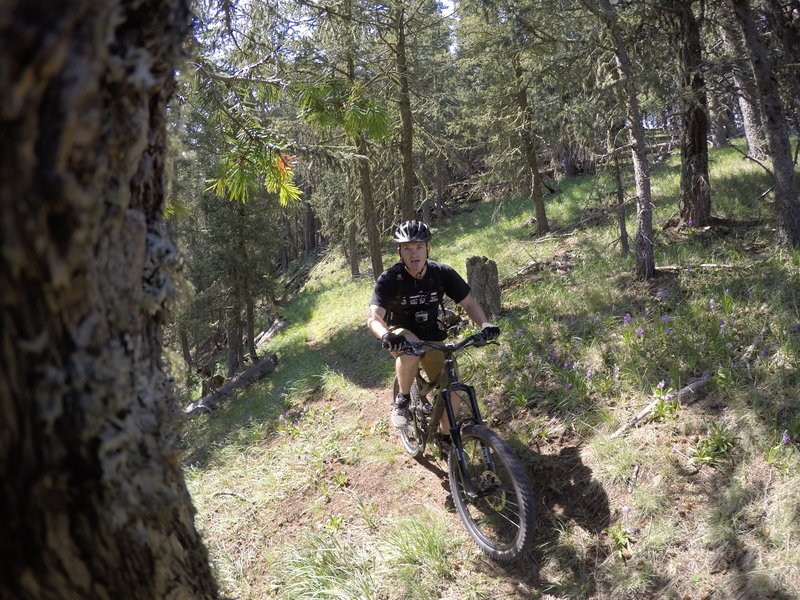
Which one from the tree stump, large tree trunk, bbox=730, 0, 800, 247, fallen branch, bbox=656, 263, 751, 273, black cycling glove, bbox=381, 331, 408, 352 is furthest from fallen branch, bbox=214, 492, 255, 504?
large tree trunk, bbox=730, 0, 800, 247

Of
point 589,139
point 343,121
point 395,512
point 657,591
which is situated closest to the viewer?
point 657,591

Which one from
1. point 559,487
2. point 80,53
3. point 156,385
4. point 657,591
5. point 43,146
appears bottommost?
point 657,591

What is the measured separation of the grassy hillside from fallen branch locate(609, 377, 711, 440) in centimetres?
5

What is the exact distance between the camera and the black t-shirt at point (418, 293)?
492cm

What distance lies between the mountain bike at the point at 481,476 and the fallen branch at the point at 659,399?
4.02 ft

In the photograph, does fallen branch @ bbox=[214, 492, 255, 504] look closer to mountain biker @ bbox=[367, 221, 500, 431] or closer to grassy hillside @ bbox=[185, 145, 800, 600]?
grassy hillside @ bbox=[185, 145, 800, 600]

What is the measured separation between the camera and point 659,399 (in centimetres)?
469

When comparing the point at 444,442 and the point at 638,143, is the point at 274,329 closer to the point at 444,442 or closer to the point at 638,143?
the point at 638,143

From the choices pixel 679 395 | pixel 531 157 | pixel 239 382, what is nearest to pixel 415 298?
pixel 679 395

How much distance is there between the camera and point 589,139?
8.75 m

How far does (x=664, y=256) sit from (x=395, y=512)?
600cm

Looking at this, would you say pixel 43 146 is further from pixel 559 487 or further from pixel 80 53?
pixel 559 487

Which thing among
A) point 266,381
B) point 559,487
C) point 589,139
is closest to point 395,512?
point 559,487

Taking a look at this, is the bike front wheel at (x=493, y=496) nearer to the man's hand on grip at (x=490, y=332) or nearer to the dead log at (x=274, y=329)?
the man's hand on grip at (x=490, y=332)
